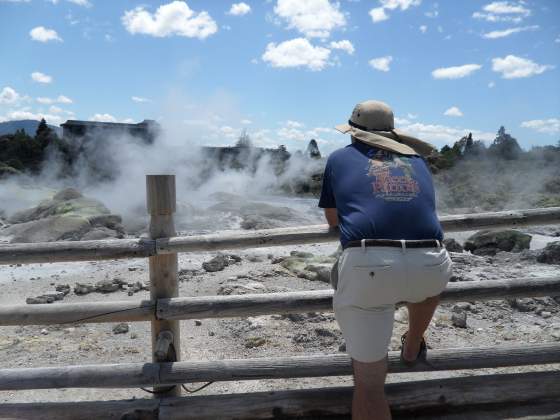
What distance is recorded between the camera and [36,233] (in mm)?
10828

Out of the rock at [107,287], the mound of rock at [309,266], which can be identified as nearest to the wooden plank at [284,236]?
the mound of rock at [309,266]

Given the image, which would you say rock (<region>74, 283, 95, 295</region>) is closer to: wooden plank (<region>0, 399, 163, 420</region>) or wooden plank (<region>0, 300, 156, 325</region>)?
wooden plank (<region>0, 300, 156, 325</region>)

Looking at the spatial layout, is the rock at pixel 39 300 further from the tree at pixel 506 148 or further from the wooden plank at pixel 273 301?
the tree at pixel 506 148

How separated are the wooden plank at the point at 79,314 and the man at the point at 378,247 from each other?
121 centimetres

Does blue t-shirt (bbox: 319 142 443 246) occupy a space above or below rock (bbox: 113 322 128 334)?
A: above

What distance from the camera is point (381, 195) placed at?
200 cm

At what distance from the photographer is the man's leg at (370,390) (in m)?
2.07

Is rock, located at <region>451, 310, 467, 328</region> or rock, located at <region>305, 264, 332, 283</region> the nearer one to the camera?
rock, located at <region>451, 310, 467, 328</region>

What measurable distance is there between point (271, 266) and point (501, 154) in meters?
21.8

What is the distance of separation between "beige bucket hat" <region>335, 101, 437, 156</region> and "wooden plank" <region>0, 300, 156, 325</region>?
1489 millimetres

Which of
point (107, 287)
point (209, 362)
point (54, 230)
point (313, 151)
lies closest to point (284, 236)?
point (209, 362)

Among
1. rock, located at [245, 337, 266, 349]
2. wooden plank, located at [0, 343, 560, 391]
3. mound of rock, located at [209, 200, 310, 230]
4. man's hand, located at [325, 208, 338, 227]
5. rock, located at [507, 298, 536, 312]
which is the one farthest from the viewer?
mound of rock, located at [209, 200, 310, 230]

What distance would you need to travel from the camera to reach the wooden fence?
2506 millimetres

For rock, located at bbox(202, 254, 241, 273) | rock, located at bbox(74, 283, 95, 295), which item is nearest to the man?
A: rock, located at bbox(74, 283, 95, 295)
